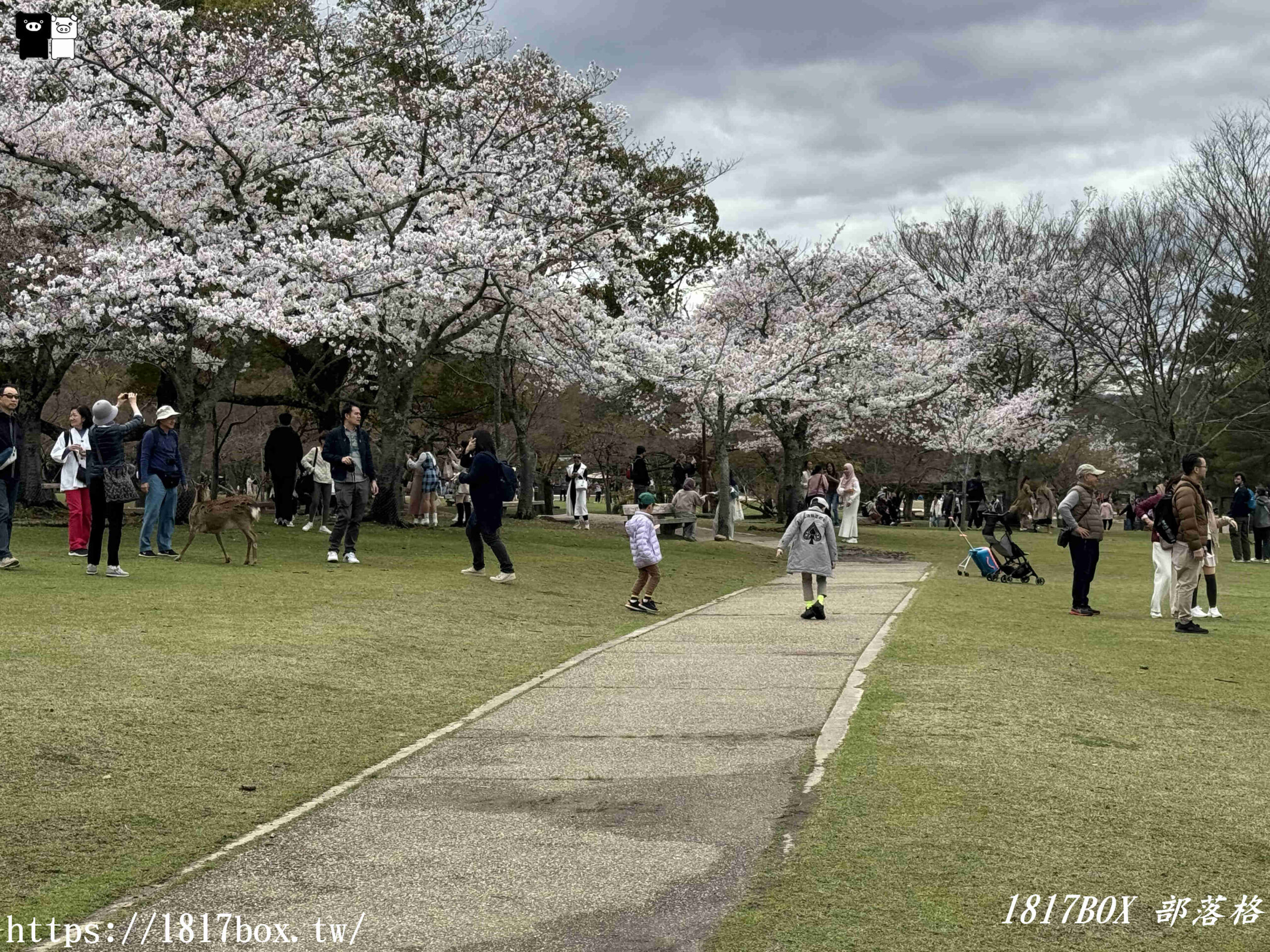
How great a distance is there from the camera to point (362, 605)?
12523mm

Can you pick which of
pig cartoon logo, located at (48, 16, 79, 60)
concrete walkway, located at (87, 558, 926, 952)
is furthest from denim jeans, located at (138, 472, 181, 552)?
concrete walkway, located at (87, 558, 926, 952)

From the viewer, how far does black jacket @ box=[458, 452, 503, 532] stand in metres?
15.5

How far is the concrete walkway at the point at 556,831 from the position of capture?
4.19 meters

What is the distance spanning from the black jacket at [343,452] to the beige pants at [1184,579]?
9262 mm

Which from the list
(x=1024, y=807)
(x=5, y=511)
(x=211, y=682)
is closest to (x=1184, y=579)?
(x=1024, y=807)

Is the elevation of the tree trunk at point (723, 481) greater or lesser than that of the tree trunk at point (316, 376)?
lesser

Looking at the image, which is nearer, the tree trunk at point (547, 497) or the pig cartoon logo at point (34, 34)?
the pig cartoon logo at point (34, 34)

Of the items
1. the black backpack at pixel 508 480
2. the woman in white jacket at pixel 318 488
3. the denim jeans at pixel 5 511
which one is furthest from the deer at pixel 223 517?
the woman in white jacket at pixel 318 488

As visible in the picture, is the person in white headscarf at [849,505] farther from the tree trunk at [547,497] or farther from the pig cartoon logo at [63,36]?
the pig cartoon logo at [63,36]

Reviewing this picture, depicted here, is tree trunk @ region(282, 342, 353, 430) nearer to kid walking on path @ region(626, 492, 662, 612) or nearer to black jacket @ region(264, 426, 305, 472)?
black jacket @ region(264, 426, 305, 472)

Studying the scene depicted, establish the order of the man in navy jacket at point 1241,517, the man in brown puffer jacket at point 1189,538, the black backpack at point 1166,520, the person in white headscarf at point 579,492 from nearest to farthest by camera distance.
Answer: the man in brown puffer jacket at point 1189,538, the black backpack at point 1166,520, the man in navy jacket at point 1241,517, the person in white headscarf at point 579,492

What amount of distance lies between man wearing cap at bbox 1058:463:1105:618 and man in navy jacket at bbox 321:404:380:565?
8.36 meters

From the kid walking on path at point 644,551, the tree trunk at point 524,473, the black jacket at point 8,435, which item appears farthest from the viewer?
the tree trunk at point 524,473

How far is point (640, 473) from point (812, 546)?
16243 millimetres
